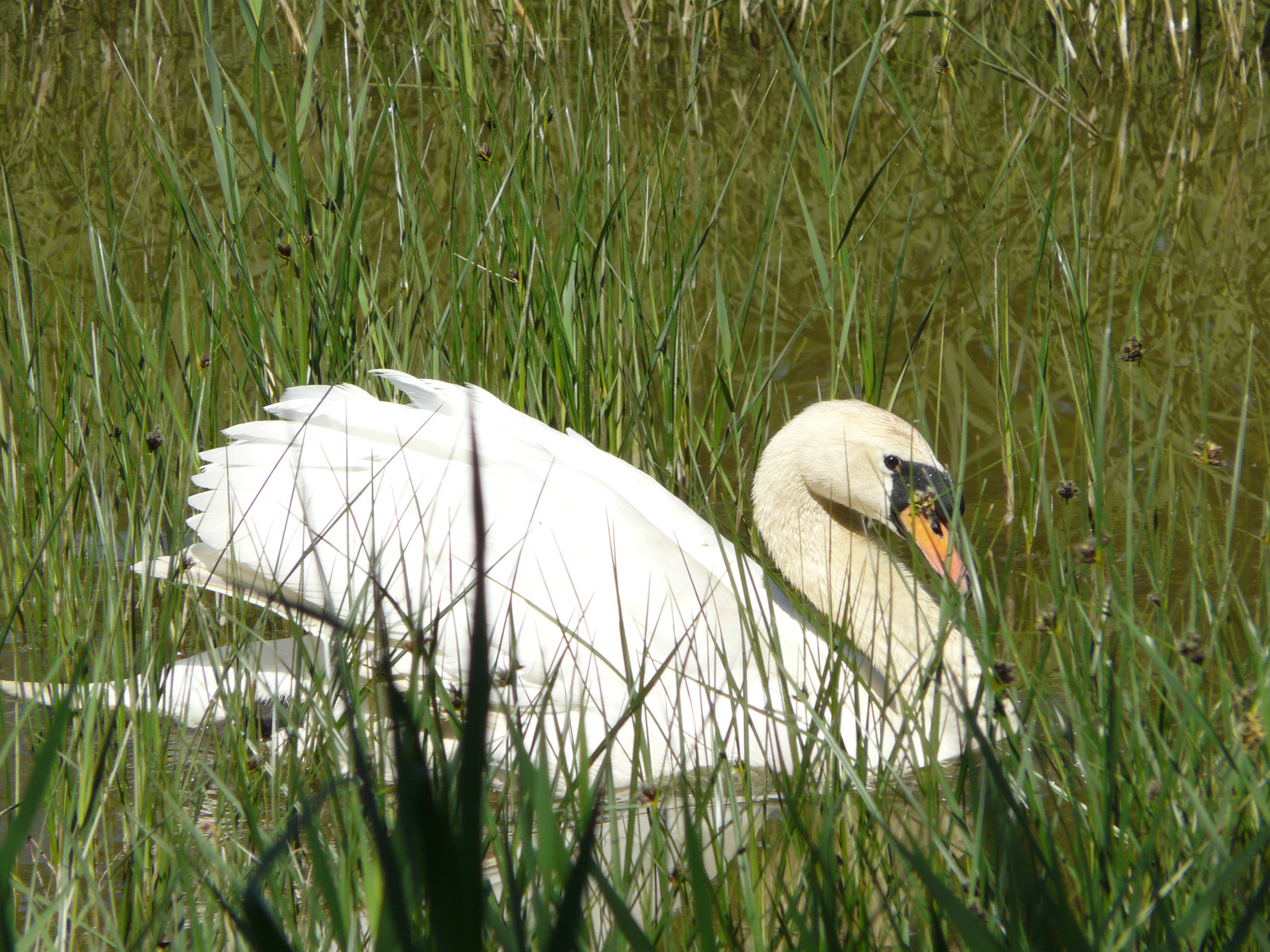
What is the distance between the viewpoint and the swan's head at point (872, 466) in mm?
3150

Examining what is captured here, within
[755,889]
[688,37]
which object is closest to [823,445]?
[755,889]

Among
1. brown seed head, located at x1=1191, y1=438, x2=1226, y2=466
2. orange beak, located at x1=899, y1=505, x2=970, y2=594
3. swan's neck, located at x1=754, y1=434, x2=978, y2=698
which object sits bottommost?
brown seed head, located at x1=1191, y1=438, x2=1226, y2=466

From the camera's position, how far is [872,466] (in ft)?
10.8

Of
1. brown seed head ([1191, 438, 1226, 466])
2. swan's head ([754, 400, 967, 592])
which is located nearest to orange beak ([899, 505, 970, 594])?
swan's head ([754, 400, 967, 592])

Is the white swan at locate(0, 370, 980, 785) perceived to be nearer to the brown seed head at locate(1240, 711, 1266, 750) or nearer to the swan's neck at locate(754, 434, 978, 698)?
the swan's neck at locate(754, 434, 978, 698)

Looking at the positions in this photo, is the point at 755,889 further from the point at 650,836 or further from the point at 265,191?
the point at 265,191

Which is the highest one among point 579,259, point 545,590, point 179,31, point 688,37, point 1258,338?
point 179,31

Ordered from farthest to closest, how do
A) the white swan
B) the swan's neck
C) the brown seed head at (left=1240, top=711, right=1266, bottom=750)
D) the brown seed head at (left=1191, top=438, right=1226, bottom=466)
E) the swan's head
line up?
the swan's neck → the swan's head → the white swan → the brown seed head at (left=1191, top=438, right=1226, bottom=466) → the brown seed head at (left=1240, top=711, right=1266, bottom=750)

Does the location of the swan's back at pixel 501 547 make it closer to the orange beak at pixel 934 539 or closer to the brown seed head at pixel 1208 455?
the orange beak at pixel 934 539

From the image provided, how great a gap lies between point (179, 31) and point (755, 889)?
10.3 metres

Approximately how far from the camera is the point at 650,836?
188 centimetres

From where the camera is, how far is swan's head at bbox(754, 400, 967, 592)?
3.15 metres

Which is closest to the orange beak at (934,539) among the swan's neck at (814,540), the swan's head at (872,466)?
the swan's head at (872,466)

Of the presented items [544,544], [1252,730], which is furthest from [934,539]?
[1252,730]
